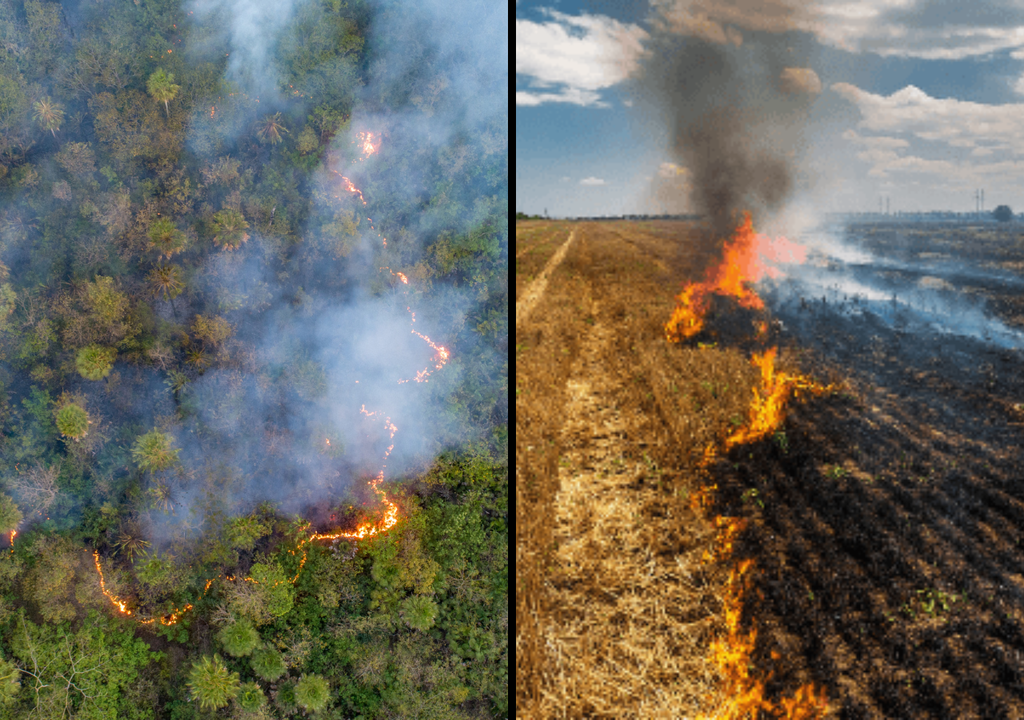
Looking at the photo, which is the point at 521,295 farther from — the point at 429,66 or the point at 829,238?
the point at 829,238

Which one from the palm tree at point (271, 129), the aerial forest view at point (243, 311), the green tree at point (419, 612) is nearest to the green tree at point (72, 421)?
the aerial forest view at point (243, 311)

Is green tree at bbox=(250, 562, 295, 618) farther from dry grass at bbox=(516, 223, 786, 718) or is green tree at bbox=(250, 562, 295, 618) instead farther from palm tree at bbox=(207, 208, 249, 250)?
palm tree at bbox=(207, 208, 249, 250)

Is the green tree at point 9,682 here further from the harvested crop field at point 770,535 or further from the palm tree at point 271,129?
the palm tree at point 271,129

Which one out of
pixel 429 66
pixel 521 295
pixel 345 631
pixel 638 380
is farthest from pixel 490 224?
pixel 521 295

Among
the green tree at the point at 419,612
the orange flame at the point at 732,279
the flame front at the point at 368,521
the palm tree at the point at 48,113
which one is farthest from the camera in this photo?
the orange flame at the point at 732,279

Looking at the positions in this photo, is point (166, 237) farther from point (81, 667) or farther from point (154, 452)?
point (81, 667)

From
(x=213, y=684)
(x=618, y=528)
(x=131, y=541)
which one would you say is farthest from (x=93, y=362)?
(x=618, y=528)

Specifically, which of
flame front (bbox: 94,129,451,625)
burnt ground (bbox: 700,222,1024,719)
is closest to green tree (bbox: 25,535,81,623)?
flame front (bbox: 94,129,451,625)
